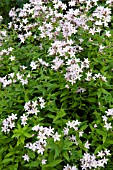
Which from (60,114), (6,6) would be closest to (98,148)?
(60,114)

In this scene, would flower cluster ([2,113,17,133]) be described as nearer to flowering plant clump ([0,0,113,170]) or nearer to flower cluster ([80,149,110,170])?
flowering plant clump ([0,0,113,170])

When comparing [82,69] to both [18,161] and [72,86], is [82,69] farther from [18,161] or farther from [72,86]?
[18,161]

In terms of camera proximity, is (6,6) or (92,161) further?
(6,6)

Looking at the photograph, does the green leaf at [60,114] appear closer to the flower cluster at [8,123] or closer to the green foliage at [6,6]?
the flower cluster at [8,123]

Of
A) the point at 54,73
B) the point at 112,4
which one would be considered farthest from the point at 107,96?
the point at 112,4

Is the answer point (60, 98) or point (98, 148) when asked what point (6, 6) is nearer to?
point (60, 98)

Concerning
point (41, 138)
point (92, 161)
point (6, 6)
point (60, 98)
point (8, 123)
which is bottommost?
point (92, 161)

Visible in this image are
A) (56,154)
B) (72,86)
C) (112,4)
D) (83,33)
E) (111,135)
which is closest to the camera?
(56,154)

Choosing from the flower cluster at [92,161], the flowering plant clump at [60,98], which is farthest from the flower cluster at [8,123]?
the flower cluster at [92,161]
